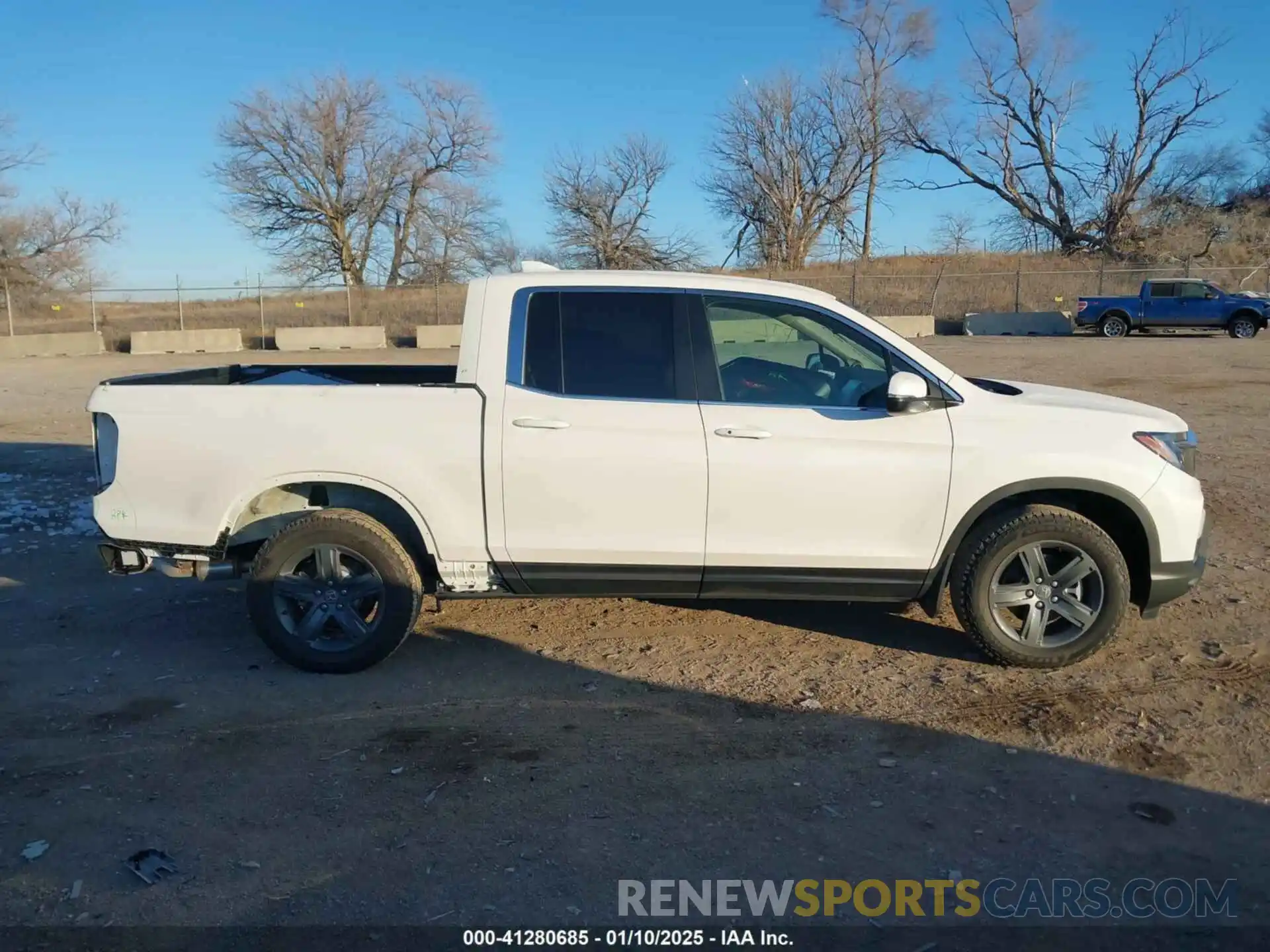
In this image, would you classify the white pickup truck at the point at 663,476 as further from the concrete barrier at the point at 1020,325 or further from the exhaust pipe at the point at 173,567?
the concrete barrier at the point at 1020,325

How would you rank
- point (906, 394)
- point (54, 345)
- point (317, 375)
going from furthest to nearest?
point (54, 345) < point (317, 375) < point (906, 394)

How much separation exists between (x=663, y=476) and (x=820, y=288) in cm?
3132

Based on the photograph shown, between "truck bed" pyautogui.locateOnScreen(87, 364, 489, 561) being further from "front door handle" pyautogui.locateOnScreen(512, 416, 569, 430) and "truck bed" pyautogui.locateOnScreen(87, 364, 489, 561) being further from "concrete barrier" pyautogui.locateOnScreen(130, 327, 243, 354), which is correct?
"concrete barrier" pyautogui.locateOnScreen(130, 327, 243, 354)

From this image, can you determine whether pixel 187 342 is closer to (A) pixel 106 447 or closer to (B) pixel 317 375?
(B) pixel 317 375

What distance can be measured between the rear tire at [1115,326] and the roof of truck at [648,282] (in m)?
30.8

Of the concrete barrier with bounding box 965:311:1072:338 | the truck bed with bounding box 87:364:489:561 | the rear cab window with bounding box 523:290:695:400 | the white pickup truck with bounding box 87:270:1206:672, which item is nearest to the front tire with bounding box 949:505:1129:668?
the white pickup truck with bounding box 87:270:1206:672

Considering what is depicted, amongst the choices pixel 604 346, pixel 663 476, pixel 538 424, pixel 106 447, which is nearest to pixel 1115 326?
pixel 604 346

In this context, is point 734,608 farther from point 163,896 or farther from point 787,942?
point 163,896

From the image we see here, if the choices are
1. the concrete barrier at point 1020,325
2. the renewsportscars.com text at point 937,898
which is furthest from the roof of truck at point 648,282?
the concrete barrier at point 1020,325

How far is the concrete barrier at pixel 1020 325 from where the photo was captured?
35.1 m

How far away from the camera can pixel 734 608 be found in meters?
5.76

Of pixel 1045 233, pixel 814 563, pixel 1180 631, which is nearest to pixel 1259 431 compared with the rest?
pixel 1180 631

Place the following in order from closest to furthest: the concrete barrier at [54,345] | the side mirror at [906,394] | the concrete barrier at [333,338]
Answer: the side mirror at [906,394]
the concrete barrier at [54,345]
the concrete barrier at [333,338]

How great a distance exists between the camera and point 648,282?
481 centimetres
